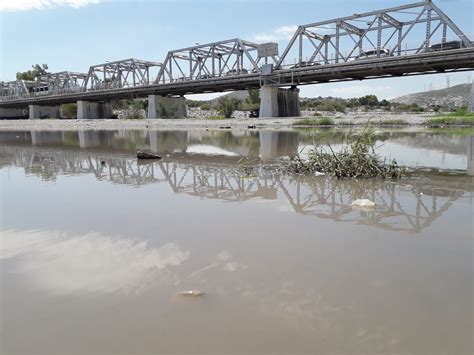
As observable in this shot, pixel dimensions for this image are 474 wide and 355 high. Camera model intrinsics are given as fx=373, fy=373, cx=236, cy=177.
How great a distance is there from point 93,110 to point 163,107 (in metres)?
24.4

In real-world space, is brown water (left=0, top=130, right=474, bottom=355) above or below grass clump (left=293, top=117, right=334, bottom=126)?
below

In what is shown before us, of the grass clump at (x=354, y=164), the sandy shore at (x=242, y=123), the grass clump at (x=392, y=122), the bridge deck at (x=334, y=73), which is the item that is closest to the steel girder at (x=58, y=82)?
the bridge deck at (x=334, y=73)

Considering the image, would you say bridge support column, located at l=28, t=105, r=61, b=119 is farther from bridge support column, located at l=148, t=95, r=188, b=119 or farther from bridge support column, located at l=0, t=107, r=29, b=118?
bridge support column, located at l=148, t=95, r=188, b=119

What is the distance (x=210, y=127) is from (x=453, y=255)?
41.0 meters

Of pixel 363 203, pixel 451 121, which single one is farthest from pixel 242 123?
pixel 363 203

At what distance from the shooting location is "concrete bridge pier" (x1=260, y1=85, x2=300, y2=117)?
2003 inches

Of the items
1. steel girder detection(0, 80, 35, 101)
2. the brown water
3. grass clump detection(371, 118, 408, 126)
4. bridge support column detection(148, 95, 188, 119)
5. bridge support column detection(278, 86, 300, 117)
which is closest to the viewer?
the brown water

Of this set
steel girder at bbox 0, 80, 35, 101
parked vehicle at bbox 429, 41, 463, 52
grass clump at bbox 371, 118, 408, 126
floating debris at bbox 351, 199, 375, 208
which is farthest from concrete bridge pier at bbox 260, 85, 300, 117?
steel girder at bbox 0, 80, 35, 101

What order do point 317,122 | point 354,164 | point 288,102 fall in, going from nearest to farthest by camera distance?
point 354,164
point 317,122
point 288,102

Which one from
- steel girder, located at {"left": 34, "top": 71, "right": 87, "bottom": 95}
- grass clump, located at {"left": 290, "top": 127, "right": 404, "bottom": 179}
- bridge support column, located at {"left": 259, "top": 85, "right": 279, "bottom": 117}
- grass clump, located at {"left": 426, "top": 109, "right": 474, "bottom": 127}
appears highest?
steel girder, located at {"left": 34, "top": 71, "right": 87, "bottom": 95}

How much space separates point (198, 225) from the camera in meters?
4.99

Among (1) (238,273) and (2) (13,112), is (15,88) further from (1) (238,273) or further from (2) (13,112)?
(1) (238,273)

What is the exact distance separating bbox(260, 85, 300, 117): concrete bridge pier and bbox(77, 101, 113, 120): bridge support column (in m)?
45.2

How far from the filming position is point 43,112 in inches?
3590
